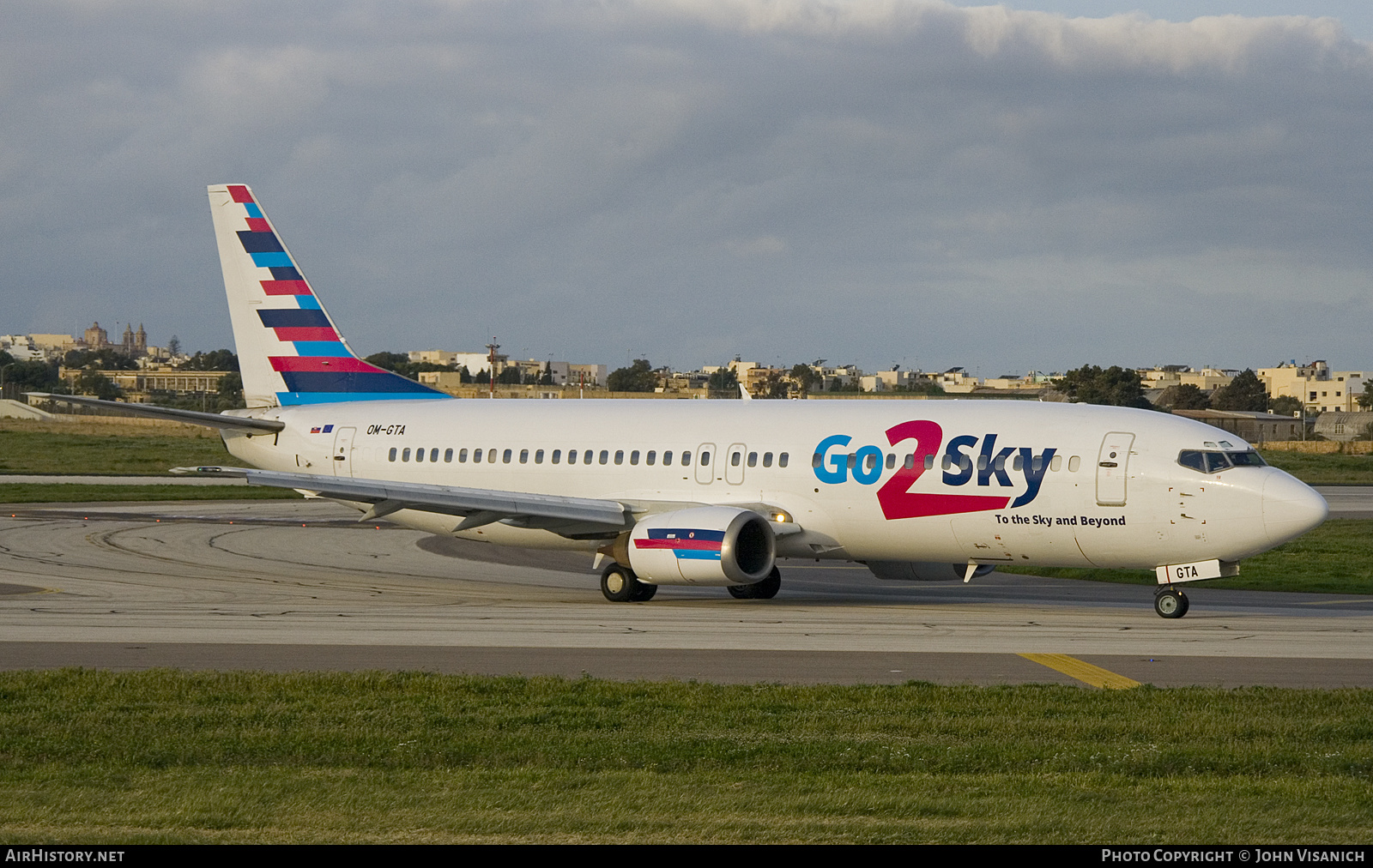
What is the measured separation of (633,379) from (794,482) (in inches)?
5795

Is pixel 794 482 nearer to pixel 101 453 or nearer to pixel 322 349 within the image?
pixel 322 349

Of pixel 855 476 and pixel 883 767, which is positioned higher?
pixel 855 476

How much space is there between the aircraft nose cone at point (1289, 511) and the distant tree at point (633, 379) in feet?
472

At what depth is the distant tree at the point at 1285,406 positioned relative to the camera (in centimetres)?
18589

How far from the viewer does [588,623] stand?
24.7m

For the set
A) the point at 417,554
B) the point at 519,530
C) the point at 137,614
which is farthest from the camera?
the point at 417,554

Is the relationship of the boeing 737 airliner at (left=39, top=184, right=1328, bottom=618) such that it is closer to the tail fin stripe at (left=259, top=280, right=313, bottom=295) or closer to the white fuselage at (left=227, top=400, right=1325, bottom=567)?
the white fuselage at (left=227, top=400, right=1325, bottom=567)

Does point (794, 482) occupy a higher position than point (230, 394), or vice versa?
point (794, 482)

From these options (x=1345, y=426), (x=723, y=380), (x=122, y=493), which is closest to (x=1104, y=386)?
(x=1345, y=426)

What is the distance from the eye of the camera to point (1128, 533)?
83.9ft

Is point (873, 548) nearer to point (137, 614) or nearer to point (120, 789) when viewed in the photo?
point (137, 614)

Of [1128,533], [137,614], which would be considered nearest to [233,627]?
[137,614]

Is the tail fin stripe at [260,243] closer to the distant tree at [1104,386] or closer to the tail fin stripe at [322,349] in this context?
the tail fin stripe at [322,349]

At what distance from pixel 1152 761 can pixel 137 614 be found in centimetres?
1723
